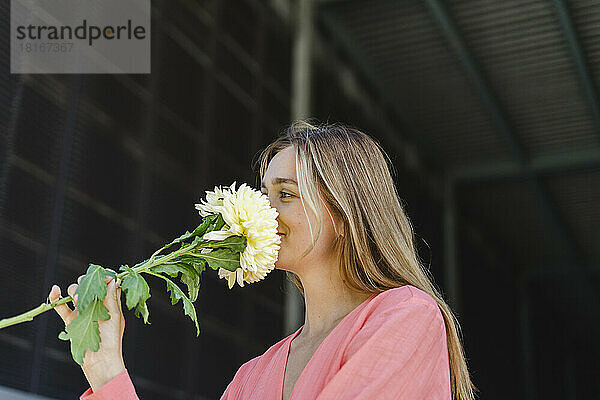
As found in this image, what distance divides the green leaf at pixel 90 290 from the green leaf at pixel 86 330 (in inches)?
0.5

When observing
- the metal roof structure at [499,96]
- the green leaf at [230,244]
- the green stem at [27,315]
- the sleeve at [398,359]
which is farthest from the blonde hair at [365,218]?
the metal roof structure at [499,96]

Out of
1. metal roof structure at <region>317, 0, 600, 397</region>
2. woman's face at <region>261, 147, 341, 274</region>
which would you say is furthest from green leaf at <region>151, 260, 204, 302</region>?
metal roof structure at <region>317, 0, 600, 397</region>

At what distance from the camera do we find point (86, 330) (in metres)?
1.54

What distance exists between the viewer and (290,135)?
2150mm

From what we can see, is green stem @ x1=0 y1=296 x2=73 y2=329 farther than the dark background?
No

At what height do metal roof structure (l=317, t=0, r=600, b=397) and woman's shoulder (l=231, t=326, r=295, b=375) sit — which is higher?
metal roof structure (l=317, t=0, r=600, b=397)

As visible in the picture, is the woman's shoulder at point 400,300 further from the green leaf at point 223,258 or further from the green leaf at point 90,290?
the green leaf at point 90,290

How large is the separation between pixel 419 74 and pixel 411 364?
5.57 metres

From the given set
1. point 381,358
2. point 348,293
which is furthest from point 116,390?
point 348,293

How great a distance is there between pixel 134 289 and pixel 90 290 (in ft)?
0.25

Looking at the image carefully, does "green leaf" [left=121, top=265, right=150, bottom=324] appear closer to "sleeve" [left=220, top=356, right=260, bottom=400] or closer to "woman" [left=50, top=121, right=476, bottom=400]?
"woman" [left=50, top=121, right=476, bottom=400]

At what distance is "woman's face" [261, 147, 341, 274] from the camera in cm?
193

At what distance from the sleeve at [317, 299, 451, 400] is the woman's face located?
241 mm

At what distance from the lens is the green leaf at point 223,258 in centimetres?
169
